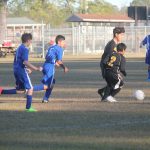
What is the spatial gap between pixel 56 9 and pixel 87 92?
79.4 m

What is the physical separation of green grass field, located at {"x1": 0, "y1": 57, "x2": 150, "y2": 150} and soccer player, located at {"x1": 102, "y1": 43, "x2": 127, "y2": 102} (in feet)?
1.05

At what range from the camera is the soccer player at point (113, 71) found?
661 inches

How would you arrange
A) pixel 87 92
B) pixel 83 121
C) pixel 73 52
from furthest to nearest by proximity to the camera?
1. pixel 73 52
2. pixel 87 92
3. pixel 83 121

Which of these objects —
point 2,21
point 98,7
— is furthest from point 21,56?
point 98,7

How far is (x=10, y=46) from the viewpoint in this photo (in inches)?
2287

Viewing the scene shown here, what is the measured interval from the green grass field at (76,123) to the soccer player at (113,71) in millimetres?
319

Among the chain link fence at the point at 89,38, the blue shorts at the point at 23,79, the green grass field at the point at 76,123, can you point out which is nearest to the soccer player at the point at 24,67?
the blue shorts at the point at 23,79

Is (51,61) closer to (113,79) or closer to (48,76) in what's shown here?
(48,76)

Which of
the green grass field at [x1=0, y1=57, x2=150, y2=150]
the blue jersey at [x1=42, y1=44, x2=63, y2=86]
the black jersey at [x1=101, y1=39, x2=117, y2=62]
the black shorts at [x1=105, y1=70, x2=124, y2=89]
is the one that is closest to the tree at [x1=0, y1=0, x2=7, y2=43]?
the green grass field at [x1=0, y1=57, x2=150, y2=150]

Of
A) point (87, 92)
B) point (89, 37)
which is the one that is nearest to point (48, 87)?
point (87, 92)

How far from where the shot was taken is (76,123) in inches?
510

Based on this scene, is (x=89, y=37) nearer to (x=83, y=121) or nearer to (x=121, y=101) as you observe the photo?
(x=121, y=101)

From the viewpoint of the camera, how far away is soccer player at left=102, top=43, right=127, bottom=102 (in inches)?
661

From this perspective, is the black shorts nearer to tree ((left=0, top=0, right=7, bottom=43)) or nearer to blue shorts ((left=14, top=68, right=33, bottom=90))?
blue shorts ((left=14, top=68, right=33, bottom=90))
